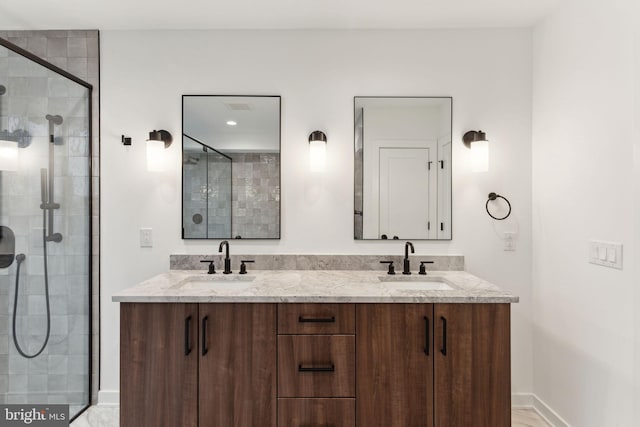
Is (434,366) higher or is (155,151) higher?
(155,151)

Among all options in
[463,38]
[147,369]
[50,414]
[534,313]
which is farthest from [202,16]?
[534,313]

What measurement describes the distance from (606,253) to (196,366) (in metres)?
2.06

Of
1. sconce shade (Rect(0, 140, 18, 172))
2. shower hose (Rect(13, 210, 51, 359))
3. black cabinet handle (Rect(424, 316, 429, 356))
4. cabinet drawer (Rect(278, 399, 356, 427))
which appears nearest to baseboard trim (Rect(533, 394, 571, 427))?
black cabinet handle (Rect(424, 316, 429, 356))

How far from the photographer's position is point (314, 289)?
174 centimetres

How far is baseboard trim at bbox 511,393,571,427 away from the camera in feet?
6.50

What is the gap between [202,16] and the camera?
6.93 feet

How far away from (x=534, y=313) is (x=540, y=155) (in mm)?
1031

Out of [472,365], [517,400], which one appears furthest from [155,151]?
[517,400]

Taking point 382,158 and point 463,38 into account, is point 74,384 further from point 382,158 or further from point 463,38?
point 463,38

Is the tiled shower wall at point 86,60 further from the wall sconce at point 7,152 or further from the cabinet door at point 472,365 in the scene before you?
the cabinet door at point 472,365

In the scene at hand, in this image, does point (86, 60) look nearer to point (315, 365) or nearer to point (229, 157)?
point (229, 157)

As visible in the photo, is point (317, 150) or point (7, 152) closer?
point (7, 152)

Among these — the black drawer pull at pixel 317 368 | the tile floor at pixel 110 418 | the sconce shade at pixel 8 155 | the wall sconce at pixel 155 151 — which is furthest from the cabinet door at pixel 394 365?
the sconce shade at pixel 8 155

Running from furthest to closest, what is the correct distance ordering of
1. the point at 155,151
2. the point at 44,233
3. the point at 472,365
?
the point at 155,151, the point at 44,233, the point at 472,365
